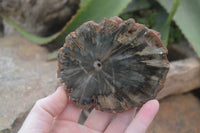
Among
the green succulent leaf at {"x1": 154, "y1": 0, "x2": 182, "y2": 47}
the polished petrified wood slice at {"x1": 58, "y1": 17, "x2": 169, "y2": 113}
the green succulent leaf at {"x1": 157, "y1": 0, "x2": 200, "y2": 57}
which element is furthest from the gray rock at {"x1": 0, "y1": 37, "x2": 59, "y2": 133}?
the green succulent leaf at {"x1": 157, "y1": 0, "x2": 200, "y2": 57}

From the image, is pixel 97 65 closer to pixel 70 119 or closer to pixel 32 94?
pixel 70 119

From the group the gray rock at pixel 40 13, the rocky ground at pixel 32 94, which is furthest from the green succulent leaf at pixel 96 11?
the gray rock at pixel 40 13

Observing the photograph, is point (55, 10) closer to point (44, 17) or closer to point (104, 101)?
point (44, 17)

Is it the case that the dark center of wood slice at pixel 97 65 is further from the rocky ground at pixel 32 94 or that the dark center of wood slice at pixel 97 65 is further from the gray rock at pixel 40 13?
the gray rock at pixel 40 13

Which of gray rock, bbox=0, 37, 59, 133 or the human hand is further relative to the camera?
gray rock, bbox=0, 37, 59, 133

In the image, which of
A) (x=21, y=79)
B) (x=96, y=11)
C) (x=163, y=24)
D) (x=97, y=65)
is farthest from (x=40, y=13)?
(x=97, y=65)

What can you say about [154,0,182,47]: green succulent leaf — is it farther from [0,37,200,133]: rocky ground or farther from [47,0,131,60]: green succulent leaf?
[0,37,200,133]: rocky ground
